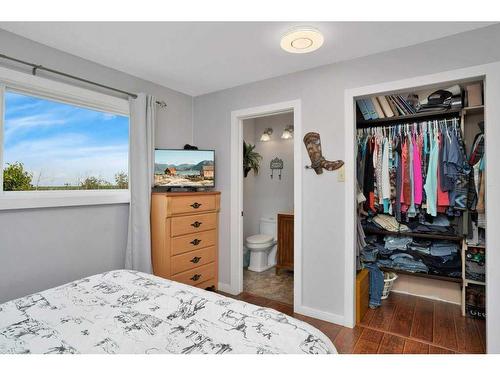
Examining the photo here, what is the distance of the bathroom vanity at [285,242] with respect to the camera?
11.7 ft

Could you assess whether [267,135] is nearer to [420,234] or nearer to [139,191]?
[139,191]

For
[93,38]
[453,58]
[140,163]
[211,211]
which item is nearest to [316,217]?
[211,211]

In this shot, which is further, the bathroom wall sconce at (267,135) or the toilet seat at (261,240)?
the bathroom wall sconce at (267,135)

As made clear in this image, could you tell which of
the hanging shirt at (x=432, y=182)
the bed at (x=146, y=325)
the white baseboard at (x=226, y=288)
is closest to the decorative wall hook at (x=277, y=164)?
the white baseboard at (x=226, y=288)

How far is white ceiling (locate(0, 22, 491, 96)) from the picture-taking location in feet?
6.01

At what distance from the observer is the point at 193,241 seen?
282 centimetres

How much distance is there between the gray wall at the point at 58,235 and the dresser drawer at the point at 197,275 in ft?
1.86

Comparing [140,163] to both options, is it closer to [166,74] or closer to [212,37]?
[166,74]

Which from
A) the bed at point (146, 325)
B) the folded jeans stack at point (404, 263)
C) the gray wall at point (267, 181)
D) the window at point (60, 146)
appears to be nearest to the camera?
the bed at point (146, 325)

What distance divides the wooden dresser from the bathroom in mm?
737

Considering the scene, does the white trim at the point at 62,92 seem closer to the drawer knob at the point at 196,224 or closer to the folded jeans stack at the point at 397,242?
the drawer knob at the point at 196,224

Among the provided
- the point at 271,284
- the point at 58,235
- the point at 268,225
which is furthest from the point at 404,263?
the point at 58,235

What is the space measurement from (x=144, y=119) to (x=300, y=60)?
60.5 inches
